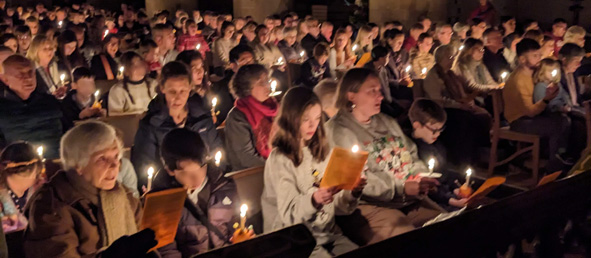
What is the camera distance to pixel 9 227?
3.36m

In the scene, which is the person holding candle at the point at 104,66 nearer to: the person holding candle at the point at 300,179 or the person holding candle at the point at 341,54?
the person holding candle at the point at 341,54

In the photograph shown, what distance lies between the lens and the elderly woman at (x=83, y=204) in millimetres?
2584

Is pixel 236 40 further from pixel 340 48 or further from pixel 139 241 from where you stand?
pixel 139 241

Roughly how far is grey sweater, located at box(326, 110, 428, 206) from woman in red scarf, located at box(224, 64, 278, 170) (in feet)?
3.18

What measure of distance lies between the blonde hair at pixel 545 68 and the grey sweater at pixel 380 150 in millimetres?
2891

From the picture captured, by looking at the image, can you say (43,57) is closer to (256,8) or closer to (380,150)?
(380,150)

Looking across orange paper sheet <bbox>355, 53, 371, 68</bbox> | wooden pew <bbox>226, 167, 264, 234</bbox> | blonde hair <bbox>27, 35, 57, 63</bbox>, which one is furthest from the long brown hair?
blonde hair <bbox>27, 35, 57, 63</bbox>

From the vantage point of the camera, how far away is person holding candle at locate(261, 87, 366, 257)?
129 inches

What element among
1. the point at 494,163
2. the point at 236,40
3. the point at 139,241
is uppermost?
the point at 139,241

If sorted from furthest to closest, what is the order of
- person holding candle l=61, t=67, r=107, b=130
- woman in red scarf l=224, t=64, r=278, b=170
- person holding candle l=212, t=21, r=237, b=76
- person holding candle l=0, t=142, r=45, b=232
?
person holding candle l=212, t=21, r=237, b=76 → person holding candle l=61, t=67, r=107, b=130 → woman in red scarf l=224, t=64, r=278, b=170 → person holding candle l=0, t=142, r=45, b=232

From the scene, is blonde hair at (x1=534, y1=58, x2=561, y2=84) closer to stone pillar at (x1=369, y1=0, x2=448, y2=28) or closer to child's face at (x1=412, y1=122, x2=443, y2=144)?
child's face at (x1=412, y1=122, x2=443, y2=144)

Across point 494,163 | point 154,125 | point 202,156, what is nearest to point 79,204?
point 202,156

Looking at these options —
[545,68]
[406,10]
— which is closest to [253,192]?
[545,68]

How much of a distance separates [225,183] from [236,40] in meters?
7.87
